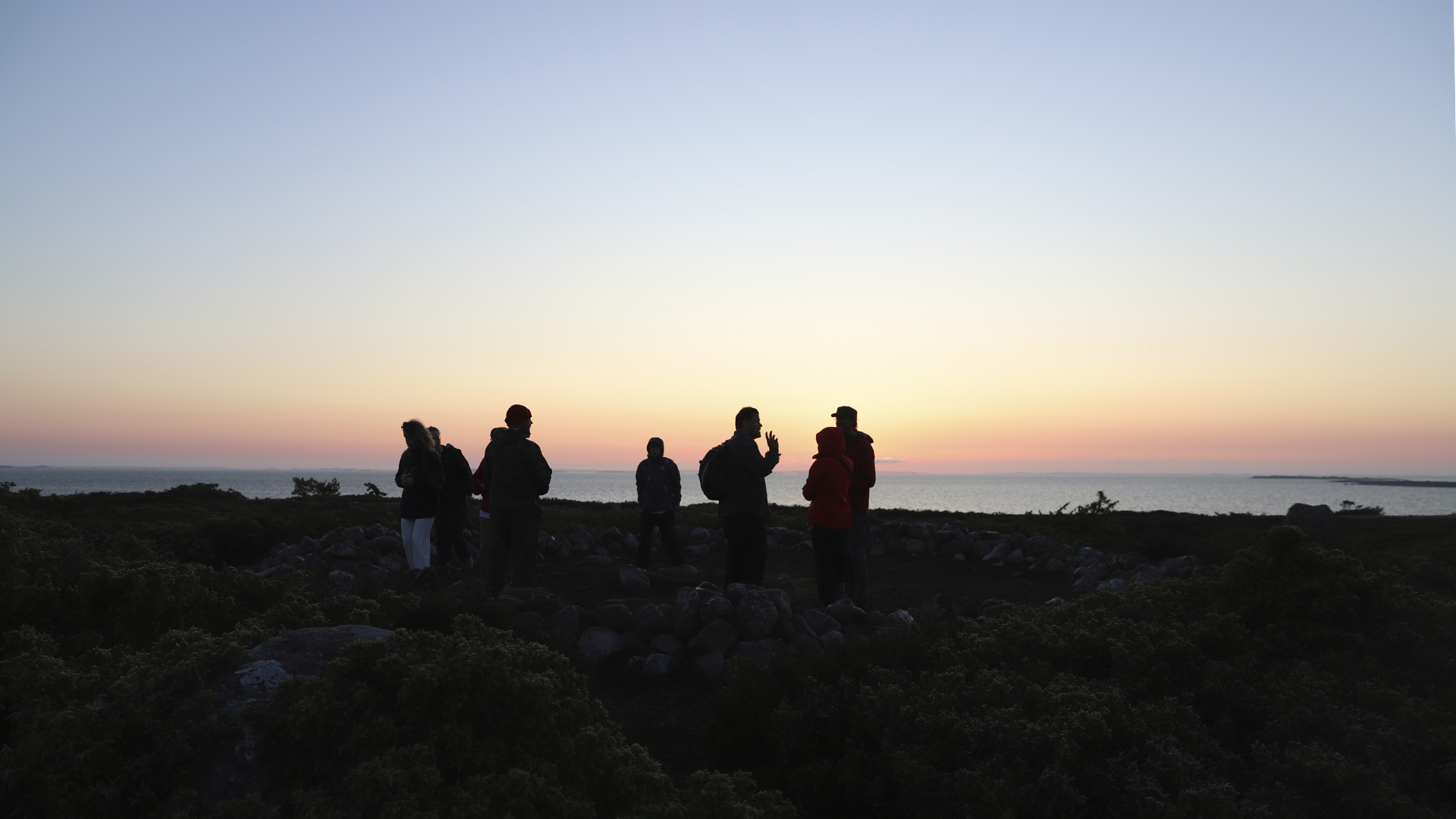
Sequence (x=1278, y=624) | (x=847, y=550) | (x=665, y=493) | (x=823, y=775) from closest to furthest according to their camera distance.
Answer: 1. (x=823, y=775)
2. (x=1278, y=624)
3. (x=847, y=550)
4. (x=665, y=493)

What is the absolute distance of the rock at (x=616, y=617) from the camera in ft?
23.7

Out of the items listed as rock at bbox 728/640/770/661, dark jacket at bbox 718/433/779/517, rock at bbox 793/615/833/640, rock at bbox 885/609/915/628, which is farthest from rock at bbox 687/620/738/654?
dark jacket at bbox 718/433/779/517

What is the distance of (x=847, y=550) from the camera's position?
27.9ft

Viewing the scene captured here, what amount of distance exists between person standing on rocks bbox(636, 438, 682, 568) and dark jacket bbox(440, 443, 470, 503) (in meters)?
2.44

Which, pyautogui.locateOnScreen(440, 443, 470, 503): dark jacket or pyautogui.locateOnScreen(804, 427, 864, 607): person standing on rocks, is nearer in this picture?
pyautogui.locateOnScreen(804, 427, 864, 607): person standing on rocks

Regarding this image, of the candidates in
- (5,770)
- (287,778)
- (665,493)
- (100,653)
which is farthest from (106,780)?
(665,493)

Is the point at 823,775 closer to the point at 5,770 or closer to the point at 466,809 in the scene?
the point at 466,809

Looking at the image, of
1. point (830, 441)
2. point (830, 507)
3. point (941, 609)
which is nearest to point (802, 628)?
point (830, 507)

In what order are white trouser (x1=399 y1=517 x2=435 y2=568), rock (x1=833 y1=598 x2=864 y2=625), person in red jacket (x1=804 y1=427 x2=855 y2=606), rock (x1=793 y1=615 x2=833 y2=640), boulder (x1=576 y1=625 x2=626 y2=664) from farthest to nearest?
1. white trouser (x1=399 y1=517 x2=435 y2=568)
2. person in red jacket (x1=804 y1=427 x2=855 y2=606)
3. rock (x1=833 y1=598 x2=864 y2=625)
4. rock (x1=793 y1=615 x2=833 y2=640)
5. boulder (x1=576 y1=625 x2=626 y2=664)

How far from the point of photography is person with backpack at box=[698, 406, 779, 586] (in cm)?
855

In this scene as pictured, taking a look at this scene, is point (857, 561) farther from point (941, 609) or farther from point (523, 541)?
point (523, 541)

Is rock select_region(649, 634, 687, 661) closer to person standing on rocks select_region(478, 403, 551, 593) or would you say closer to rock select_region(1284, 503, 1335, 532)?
person standing on rocks select_region(478, 403, 551, 593)

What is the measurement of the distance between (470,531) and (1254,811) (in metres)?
14.5

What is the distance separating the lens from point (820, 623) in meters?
7.23
